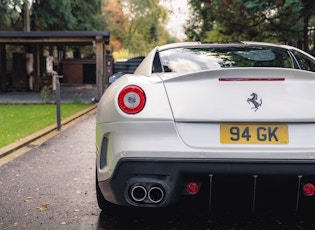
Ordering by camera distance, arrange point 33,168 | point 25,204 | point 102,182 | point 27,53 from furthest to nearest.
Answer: point 27,53
point 33,168
point 25,204
point 102,182

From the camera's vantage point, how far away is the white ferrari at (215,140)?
2.89 metres

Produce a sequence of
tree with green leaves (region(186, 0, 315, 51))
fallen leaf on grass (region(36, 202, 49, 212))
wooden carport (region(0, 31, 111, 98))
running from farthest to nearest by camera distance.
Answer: tree with green leaves (region(186, 0, 315, 51)) → wooden carport (region(0, 31, 111, 98)) → fallen leaf on grass (region(36, 202, 49, 212))

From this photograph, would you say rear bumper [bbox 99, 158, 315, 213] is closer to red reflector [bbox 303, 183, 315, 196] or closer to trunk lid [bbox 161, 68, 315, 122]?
red reflector [bbox 303, 183, 315, 196]

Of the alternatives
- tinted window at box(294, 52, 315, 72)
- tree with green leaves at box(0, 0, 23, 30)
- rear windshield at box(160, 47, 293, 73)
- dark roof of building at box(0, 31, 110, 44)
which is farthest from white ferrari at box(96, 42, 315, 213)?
tree with green leaves at box(0, 0, 23, 30)

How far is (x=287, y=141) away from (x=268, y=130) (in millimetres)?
135

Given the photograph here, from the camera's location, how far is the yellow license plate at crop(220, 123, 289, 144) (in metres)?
2.93

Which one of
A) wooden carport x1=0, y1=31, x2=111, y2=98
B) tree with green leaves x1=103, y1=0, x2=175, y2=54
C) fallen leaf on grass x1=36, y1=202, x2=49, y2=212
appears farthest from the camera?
tree with green leaves x1=103, y1=0, x2=175, y2=54

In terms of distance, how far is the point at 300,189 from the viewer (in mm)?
2975

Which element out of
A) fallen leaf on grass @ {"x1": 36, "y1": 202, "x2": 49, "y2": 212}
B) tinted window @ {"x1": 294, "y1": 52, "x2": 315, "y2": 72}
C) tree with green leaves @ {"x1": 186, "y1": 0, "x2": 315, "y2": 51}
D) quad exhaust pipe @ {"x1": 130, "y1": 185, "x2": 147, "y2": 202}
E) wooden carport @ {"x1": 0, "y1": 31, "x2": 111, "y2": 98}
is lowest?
fallen leaf on grass @ {"x1": 36, "y1": 202, "x2": 49, "y2": 212}

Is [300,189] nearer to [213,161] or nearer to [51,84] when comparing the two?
[213,161]

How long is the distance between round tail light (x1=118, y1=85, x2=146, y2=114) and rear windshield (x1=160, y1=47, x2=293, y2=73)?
2.16 ft

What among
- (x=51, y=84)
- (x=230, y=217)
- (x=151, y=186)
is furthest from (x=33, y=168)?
(x=51, y=84)

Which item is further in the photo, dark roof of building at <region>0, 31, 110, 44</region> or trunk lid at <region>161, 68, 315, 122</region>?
dark roof of building at <region>0, 31, 110, 44</region>

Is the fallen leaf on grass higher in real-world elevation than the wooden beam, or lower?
lower
